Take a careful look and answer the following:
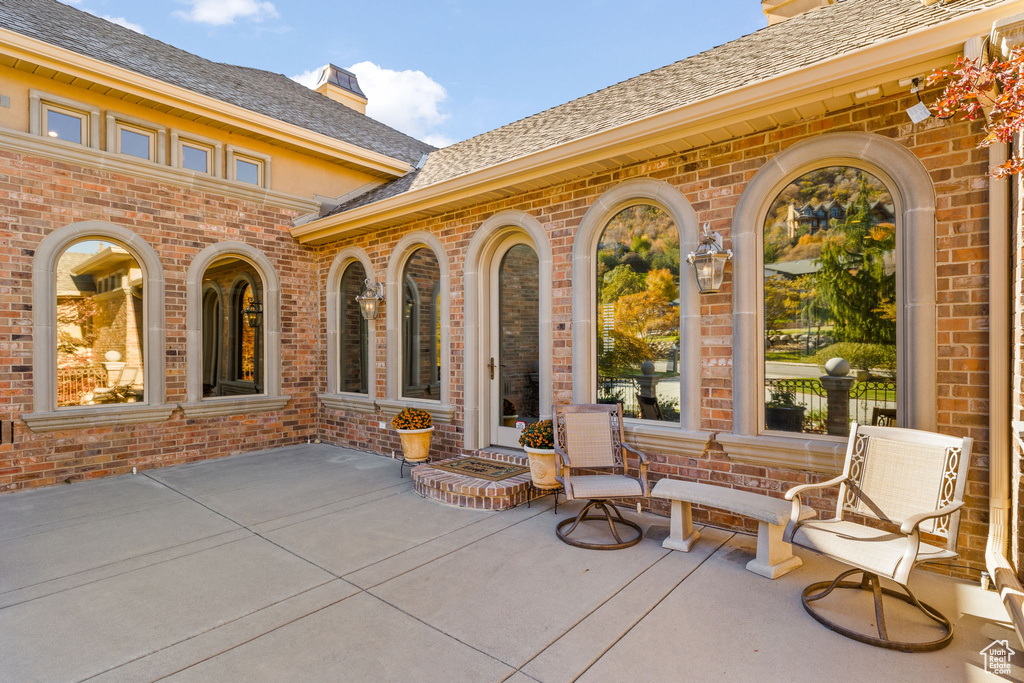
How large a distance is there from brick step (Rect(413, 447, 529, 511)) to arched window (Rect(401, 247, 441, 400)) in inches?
70.1

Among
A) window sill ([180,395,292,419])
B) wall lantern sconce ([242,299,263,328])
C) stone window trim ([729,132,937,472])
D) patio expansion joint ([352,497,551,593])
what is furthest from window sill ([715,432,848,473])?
wall lantern sconce ([242,299,263,328])

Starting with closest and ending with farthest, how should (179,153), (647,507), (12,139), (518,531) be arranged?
(518,531) → (647,507) → (12,139) → (179,153)

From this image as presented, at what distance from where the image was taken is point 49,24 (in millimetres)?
6141

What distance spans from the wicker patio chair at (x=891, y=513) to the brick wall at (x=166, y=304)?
22.8 feet

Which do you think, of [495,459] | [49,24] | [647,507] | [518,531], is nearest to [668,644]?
[518,531]

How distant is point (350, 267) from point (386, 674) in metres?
6.47

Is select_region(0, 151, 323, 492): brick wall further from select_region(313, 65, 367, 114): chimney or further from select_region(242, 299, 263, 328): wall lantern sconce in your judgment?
select_region(313, 65, 367, 114): chimney

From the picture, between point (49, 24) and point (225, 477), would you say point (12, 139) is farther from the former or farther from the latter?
point (225, 477)

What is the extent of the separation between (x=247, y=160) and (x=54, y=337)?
3.41m

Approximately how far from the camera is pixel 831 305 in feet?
12.6

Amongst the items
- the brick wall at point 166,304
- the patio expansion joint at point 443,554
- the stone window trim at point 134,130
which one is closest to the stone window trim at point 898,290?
the patio expansion joint at point 443,554

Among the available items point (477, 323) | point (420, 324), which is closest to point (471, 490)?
point (477, 323)

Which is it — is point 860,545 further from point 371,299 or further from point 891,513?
point 371,299

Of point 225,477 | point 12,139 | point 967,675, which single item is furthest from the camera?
point 225,477
